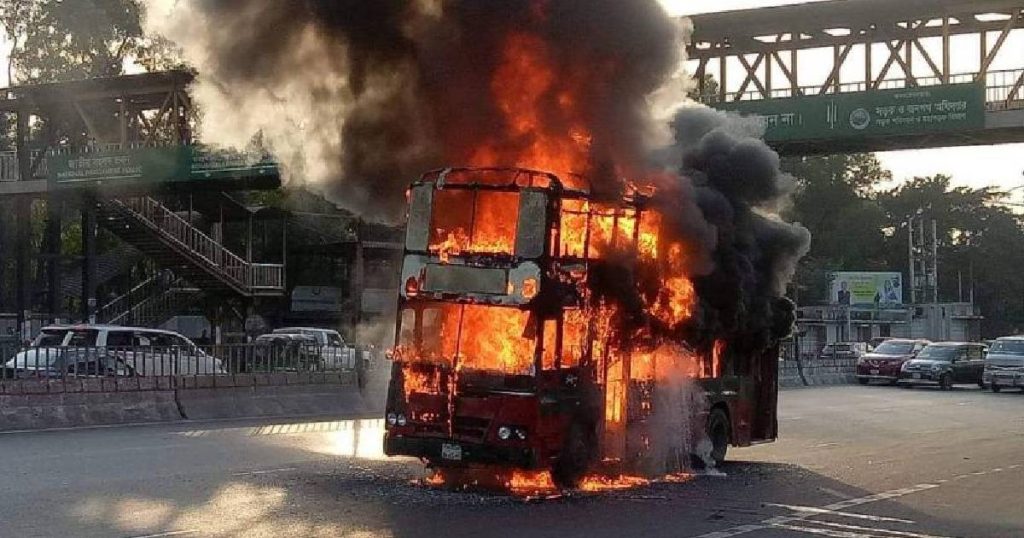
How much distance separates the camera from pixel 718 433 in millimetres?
15453

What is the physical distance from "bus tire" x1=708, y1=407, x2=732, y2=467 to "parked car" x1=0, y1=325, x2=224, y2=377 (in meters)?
10.5

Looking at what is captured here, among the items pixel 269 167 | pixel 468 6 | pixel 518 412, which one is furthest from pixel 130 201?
pixel 518 412

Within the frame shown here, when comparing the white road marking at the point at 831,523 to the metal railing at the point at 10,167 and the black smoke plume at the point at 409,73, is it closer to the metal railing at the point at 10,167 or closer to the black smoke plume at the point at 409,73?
the black smoke plume at the point at 409,73

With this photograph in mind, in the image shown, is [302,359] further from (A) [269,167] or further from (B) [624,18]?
(B) [624,18]

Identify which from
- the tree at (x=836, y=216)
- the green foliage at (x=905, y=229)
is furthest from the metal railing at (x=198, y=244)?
the green foliage at (x=905, y=229)

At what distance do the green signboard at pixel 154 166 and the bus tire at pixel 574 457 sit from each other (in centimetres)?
2110

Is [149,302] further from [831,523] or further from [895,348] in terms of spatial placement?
[831,523]

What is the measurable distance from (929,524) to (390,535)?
16.3ft

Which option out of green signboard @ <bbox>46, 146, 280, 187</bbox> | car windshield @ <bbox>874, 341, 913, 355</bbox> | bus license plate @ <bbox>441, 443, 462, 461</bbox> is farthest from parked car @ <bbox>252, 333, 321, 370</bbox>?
car windshield @ <bbox>874, 341, 913, 355</bbox>

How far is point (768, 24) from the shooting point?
31031 millimetres

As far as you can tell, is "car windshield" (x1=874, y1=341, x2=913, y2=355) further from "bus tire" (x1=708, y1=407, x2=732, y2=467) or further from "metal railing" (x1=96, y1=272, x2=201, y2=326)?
"bus tire" (x1=708, y1=407, x2=732, y2=467)

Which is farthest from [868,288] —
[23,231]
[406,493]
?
[406,493]

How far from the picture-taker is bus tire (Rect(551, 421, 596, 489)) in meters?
12.2

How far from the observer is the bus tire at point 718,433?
1520cm
